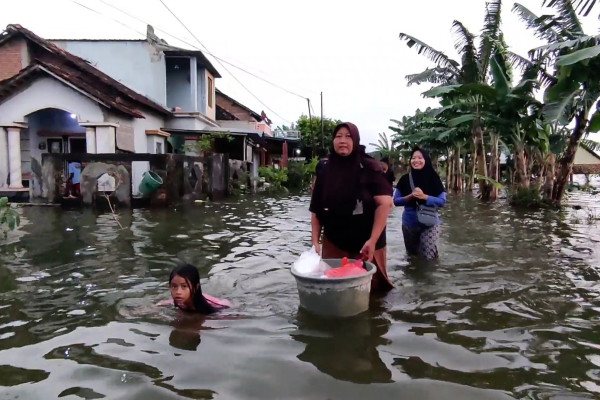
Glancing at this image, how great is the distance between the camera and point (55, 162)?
46.7 ft

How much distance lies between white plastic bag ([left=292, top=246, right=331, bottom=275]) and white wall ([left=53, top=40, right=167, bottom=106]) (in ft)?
67.1

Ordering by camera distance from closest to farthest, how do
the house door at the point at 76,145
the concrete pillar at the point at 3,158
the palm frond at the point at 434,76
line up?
1. the concrete pillar at the point at 3,158
2. the palm frond at the point at 434,76
3. the house door at the point at 76,145

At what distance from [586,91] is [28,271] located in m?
12.2

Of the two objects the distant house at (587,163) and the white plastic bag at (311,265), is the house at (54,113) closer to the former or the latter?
the white plastic bag at (311,265)

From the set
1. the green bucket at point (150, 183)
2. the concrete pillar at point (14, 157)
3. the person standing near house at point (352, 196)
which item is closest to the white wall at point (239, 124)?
the concrete pillar at point (14, 157)

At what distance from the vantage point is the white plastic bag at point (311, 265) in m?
4.60

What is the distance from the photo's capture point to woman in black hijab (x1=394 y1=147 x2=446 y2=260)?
262 inches

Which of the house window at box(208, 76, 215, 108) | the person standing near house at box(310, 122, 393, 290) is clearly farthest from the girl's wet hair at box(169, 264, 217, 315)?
the house window at box(208, 76, 215, 108)

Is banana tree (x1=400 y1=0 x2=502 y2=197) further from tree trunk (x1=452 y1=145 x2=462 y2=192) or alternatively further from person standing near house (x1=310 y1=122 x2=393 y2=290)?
person standing near house (x1=310 y1=122 x2=393 y2=290)

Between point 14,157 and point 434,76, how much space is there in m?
15.0

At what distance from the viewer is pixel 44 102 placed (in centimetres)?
1723

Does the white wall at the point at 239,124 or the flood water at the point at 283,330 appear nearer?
the flood water at the point at 283,330

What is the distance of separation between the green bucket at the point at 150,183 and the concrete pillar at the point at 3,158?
611cm

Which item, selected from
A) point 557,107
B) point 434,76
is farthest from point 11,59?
point 557,107
